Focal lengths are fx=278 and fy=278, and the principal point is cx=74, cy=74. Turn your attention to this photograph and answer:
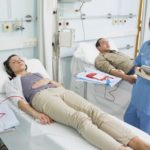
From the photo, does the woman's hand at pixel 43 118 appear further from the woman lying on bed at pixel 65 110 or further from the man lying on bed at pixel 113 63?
the man lying on bed at pixel 113 63

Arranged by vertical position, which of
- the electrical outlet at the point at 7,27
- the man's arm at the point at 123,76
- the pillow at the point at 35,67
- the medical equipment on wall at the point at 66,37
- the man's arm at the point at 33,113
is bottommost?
the man's arm at the point at 33,113

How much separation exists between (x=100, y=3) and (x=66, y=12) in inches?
24.8

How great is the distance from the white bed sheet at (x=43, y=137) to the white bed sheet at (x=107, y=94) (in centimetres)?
104

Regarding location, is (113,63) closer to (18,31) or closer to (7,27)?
(18,31)

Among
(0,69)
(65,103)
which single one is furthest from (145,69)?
(0,69)

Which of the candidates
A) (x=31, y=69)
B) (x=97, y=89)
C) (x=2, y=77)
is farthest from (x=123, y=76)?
(x=2, y=77)

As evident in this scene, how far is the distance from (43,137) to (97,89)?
1542 mm

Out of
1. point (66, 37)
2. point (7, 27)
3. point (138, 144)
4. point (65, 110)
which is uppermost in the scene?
point (7, 27)

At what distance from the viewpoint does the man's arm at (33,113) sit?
2279 mm

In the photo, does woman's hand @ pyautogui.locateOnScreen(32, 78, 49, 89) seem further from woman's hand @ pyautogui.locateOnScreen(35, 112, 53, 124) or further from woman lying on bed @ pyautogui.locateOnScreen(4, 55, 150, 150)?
woman's hand @ pyautogui.locateOnScreen(35, 112, 53, 124)

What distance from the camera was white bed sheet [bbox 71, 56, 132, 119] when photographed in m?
3.24

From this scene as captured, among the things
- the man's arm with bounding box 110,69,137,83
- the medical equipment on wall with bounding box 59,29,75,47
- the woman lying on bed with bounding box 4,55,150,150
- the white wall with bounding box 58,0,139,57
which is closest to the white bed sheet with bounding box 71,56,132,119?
the man's arm with bounding box 110,69,137,83

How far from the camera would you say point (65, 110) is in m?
2.23

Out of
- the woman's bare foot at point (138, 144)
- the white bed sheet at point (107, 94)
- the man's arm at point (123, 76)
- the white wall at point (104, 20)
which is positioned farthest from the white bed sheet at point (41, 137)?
the white wall at point (104, 20)
